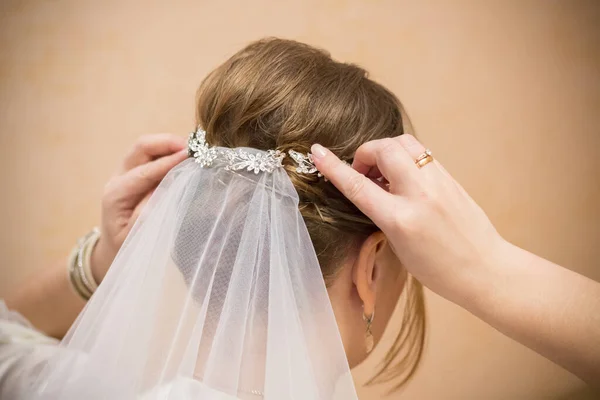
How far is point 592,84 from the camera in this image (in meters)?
1.06

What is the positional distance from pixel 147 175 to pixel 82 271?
0.30 m

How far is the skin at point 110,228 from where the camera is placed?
2.86 feet

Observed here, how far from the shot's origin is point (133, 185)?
89 cm

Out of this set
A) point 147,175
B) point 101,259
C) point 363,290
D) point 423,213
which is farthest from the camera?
point 101,259

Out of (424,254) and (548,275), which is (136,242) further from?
(548,275)

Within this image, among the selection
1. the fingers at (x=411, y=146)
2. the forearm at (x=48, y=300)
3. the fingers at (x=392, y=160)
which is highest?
the fingers at (x=411, y=146)

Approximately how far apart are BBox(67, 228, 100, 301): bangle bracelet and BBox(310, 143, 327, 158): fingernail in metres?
0.64

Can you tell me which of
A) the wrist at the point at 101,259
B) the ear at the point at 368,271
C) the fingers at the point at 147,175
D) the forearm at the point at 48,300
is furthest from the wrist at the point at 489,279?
the forearm at the point at 48,300

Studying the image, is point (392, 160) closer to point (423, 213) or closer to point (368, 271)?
point (423, 213)

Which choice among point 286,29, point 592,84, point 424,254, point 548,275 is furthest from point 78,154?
point 592,84

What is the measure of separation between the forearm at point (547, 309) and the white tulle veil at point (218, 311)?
0.22m

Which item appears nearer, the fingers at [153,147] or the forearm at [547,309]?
the forearm at [547,309]

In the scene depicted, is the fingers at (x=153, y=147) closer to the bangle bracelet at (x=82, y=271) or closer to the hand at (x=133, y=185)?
the hand at (x=133, y=185)

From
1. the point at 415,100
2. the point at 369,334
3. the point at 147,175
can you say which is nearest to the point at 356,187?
the point at 369,334
